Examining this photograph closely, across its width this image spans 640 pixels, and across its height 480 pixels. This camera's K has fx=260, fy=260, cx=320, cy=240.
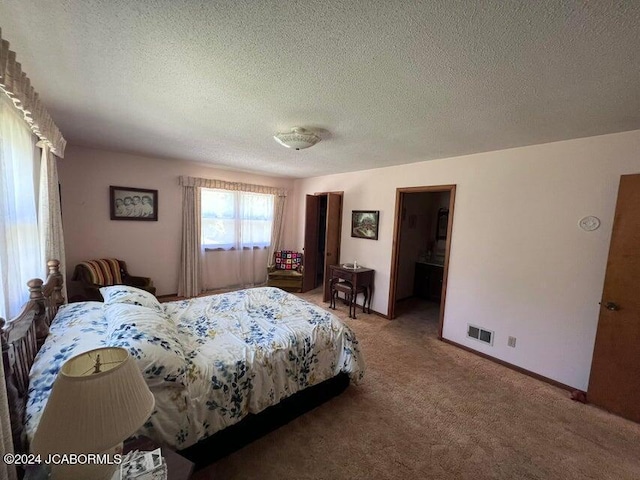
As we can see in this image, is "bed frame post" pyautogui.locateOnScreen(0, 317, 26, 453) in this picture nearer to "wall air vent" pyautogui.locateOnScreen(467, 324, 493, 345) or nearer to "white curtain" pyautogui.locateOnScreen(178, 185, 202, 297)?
"white curtain" pyautogui.locateOnScreen(178, 185, 202, 297)

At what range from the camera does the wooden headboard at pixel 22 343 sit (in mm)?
1033

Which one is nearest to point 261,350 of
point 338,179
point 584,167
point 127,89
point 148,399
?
point 148,399

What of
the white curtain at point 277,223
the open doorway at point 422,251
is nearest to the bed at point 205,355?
the open doorway at point 422,251

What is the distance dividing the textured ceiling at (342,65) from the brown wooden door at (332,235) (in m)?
2.18

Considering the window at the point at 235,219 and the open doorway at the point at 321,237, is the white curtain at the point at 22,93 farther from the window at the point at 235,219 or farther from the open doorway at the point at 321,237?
the open doorway at the point at 321,237

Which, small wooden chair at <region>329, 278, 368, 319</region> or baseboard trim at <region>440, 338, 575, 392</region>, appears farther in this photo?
small wooden chair at <region>329, 278, 368, 319</region>

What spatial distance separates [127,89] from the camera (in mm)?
1810

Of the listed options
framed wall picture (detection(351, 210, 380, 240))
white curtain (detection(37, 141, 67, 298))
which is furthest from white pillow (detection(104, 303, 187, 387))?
framed wall picture (detection(351, 210, 380, 240))

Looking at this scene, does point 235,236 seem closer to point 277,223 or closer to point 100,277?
point 277,223

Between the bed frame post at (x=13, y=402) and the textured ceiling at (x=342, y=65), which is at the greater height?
the textured ceiling at (x=342, y=65)

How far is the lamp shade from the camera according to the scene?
71 centimetres

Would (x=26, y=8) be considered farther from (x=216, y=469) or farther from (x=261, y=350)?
(x=216, y=469)

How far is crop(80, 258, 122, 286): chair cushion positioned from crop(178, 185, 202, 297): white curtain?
0.94m

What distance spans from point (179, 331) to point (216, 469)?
942mm
